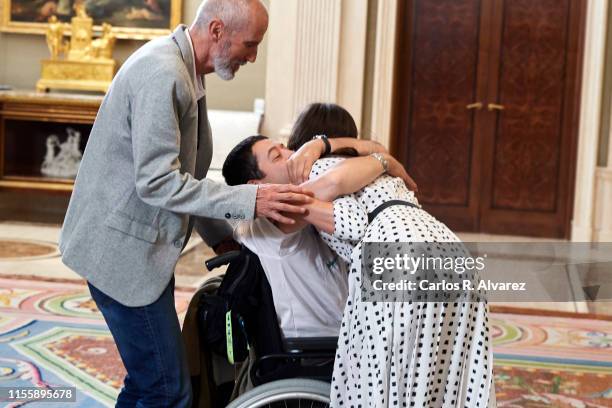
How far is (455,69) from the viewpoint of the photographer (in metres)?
9.34

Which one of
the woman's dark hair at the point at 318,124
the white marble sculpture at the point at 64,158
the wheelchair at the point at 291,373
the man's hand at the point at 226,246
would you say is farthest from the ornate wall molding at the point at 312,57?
the wheelchair at the point at 291,373

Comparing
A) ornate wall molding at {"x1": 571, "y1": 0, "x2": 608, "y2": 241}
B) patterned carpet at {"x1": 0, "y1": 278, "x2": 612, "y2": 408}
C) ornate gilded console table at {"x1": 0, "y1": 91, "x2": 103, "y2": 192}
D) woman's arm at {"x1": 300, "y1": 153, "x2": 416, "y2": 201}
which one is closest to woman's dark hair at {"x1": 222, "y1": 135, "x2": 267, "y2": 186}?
woman's arm at {"x1": 300, "y1": 153, "x2": 416, "y2": 201}

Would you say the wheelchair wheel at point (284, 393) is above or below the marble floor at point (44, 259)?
above

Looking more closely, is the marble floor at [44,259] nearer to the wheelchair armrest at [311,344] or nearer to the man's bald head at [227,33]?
the wheelchair armrest at [311,344]

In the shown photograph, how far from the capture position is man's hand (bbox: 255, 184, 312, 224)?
2332 millimetres

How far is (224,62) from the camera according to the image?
241 cm

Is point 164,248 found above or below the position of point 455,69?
below

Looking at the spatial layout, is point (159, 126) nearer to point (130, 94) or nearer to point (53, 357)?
point (130, 94)

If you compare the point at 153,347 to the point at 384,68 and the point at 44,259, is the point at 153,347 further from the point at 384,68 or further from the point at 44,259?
the point at 384,68

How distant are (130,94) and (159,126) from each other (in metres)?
0.13

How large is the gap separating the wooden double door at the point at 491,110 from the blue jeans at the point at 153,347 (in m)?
7.17

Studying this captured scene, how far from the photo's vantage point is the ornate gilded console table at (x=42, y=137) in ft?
27.1

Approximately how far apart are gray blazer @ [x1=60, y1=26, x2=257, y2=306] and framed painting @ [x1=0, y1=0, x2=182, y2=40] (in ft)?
A: 22.2

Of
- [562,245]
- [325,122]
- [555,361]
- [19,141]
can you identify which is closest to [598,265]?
[555,361]
